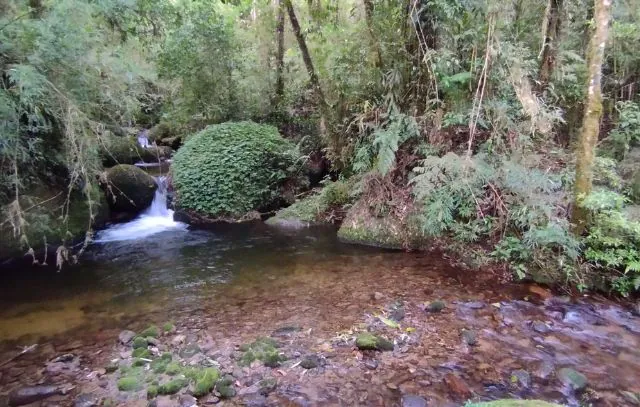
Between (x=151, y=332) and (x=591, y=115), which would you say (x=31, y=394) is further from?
(x=591, y=115)

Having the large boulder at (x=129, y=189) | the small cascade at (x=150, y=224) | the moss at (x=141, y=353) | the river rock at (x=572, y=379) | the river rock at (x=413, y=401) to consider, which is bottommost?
the river rock at (x=572, y=379)

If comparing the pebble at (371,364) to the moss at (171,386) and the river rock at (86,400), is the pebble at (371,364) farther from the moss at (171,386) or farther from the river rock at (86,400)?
the river rock at (86,400)

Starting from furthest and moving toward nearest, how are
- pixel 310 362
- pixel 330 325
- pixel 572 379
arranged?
pixel 330 325
pixel 310 362
pixel 572 379

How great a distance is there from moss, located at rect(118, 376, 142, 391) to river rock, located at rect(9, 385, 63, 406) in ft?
1.66

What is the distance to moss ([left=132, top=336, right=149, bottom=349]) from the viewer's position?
13.8ft

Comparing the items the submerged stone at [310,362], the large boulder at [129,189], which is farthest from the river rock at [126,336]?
the large boulder at [129,189]

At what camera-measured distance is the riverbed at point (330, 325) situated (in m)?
3.61

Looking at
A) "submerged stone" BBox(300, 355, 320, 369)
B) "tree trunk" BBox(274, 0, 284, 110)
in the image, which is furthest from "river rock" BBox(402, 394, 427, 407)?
"tree trunk" BBox(274, 0, 284, 110)

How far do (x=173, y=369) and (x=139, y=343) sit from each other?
2.29 ft

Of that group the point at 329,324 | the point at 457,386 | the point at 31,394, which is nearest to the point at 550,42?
the point at 329,324

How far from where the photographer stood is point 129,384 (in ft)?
11.8

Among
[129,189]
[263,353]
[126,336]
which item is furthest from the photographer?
[129,189]

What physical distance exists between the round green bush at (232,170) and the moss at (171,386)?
5.60 m

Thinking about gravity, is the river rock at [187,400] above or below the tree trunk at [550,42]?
below
